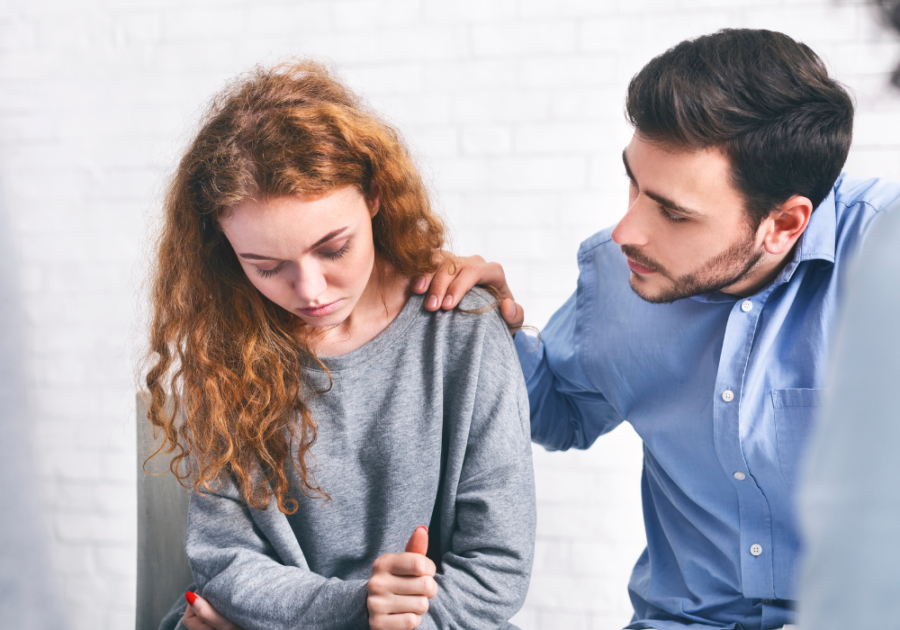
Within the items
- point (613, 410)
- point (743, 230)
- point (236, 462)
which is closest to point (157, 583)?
point (236, 462)

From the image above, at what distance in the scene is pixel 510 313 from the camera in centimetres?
116

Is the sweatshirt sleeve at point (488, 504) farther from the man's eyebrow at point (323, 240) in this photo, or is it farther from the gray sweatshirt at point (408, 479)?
the man's eyebrow at point (323, 240)

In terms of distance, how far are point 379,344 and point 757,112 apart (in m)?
0.63

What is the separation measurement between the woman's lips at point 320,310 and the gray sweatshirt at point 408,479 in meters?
0.10

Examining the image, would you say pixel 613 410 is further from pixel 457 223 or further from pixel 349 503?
pixel 457 223

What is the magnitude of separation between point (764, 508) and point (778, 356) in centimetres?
23

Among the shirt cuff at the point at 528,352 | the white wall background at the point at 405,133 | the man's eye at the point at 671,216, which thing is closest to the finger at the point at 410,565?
the shirt cuff at the point at 528,352

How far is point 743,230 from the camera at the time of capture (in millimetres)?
1006

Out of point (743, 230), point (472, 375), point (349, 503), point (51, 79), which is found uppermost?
point (51, 79)

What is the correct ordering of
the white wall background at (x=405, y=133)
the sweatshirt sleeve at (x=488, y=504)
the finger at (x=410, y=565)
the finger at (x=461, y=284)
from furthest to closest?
A: the white wall background at (x=405, y=133)
the finger at (x=461, y=284)
the sweatshirt sleeve at (x=488, y=504)
the finger at (x=410, y=565)

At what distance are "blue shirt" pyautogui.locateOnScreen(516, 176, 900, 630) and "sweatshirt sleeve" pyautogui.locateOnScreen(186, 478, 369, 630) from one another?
0.51m

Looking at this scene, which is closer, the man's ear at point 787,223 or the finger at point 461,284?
the man's ear at point 787,223

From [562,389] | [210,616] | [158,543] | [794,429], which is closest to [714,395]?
[794,429]

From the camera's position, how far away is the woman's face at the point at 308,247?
93 cm
